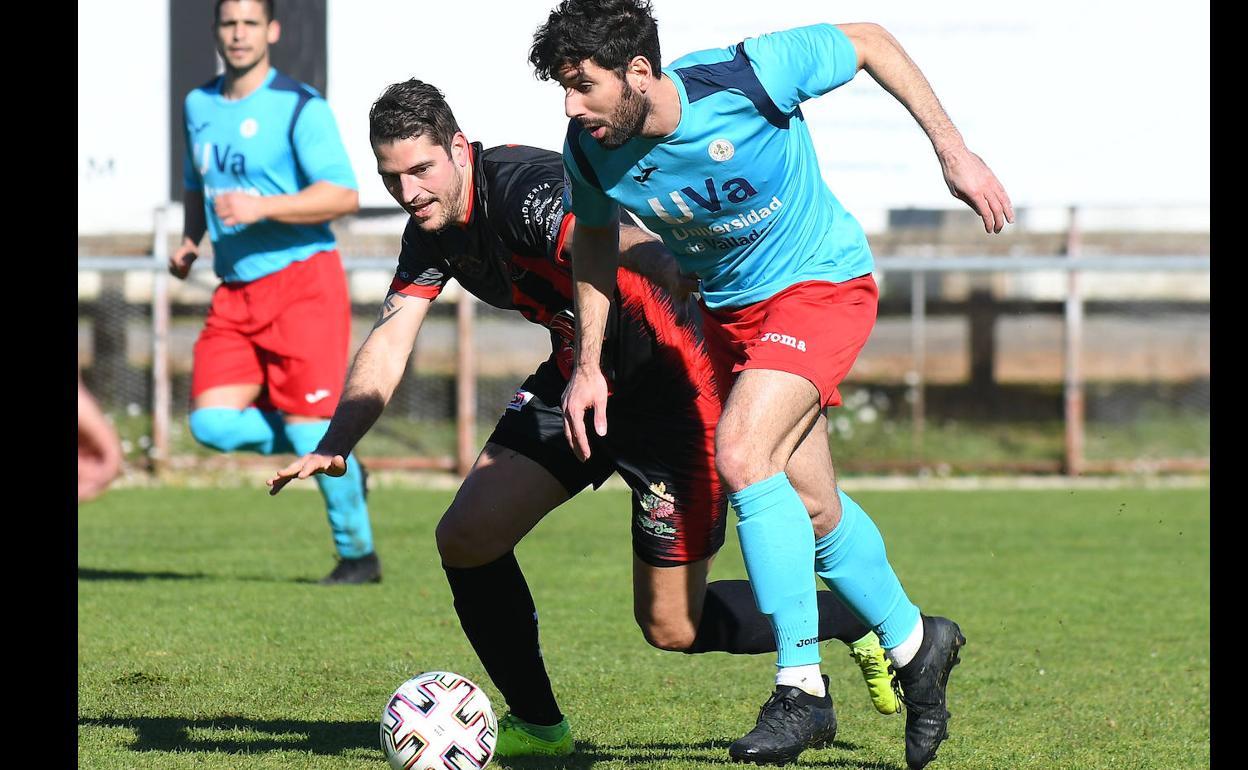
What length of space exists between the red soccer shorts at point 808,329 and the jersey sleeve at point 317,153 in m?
3.84

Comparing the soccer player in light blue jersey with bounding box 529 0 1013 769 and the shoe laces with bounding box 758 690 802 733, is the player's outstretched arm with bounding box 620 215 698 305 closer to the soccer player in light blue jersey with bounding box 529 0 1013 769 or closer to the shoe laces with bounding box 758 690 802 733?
the soccer player in light blue jersey with bounding box 529 0 1013 769

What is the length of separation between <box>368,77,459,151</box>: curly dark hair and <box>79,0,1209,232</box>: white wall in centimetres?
1130

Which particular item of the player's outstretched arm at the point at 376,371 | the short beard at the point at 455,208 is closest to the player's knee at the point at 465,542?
the player's outstretched arm at the point at 376,371

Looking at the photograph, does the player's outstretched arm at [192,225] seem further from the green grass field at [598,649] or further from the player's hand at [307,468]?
the player's hand at [307,468]

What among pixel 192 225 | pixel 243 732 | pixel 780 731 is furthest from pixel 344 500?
pixel 780 731

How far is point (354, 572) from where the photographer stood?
787 centimetres

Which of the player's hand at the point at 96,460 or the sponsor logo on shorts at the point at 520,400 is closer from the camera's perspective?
the player's hand at the point at 96,460

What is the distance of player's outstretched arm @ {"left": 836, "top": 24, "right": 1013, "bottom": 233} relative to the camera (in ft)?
13.0

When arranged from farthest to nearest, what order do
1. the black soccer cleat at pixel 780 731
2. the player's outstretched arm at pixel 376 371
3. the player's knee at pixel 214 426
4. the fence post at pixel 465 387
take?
the fence post at pixel 465 387 < the player's knee at pixel 214 426 < the player's outstretched arm at pixel 376 371 < the black soccer cleat at pixel 780 731

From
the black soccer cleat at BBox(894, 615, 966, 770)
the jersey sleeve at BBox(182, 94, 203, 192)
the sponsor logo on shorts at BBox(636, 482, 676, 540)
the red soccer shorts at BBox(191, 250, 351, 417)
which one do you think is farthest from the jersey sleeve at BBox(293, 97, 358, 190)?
the black soccer cleat at BBox(894, 615, 966, 770)

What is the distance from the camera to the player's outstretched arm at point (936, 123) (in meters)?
3.98

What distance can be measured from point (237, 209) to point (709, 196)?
3681 mm
